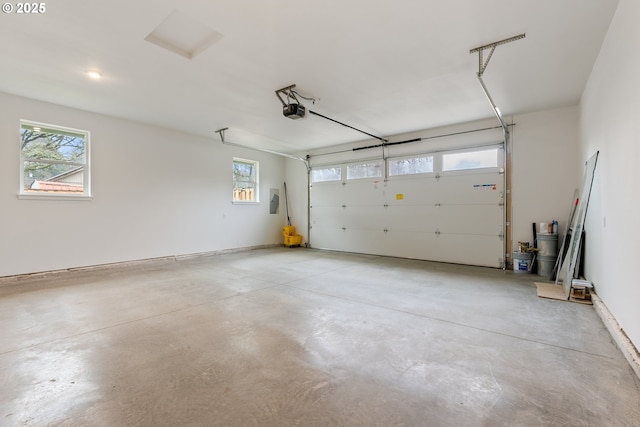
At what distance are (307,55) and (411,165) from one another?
4260mm

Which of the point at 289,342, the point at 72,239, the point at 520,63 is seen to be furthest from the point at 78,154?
the point at 520,63

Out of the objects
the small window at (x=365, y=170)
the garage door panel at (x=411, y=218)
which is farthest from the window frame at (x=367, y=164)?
the garage door panel at (x=411, y=218)

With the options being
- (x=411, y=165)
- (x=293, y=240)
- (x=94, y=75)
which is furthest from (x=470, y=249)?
(x=94, y=75)

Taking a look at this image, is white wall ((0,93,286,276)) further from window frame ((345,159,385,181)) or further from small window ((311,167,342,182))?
window frame ((345,159,385,181))

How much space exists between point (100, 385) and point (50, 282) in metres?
3.95

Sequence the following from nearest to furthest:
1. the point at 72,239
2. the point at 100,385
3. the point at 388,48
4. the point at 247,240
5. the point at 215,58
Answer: the point at 100,385, the point at 388,48, the point at 215,58, the point at 72,239, the point at 247,240

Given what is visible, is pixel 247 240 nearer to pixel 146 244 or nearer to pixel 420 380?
pixel 146 244

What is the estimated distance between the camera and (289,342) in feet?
8.02

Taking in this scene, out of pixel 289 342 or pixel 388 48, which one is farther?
pixel 388 48

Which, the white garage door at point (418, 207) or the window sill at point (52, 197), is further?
the white garage door at point (418, 207)

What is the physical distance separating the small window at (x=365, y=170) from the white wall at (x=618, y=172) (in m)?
4.23

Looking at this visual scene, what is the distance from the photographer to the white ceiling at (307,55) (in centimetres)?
264

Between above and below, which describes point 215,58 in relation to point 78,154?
above
